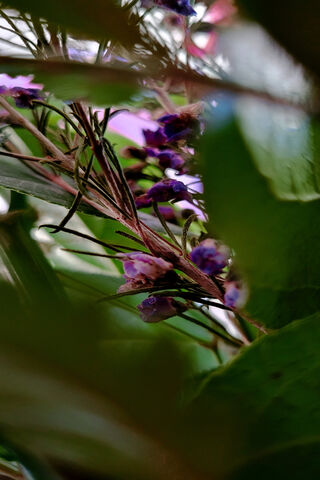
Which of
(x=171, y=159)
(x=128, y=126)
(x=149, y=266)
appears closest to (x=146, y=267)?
(x=149, y=266)

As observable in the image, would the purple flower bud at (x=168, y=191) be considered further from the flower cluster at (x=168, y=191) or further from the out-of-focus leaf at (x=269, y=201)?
the out-of-focus leaf at (x=269, y=201)

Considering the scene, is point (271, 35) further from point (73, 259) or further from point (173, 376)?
point (73, 259)

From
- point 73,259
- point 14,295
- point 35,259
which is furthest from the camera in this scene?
point 73,259

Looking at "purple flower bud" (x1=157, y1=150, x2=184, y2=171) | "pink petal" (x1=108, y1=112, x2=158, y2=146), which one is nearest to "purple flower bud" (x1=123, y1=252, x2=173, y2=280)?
"purple flower bud" (x1=157, y1=150, x2=184, y2=171)

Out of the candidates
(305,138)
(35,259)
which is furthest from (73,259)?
(305,138)

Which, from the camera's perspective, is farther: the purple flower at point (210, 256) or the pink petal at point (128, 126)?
the pink petal at point (128, 126)

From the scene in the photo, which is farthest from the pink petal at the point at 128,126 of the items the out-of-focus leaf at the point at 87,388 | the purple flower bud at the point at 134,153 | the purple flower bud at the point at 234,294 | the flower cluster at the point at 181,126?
the out-of-focus leaf at the point at 87,388
